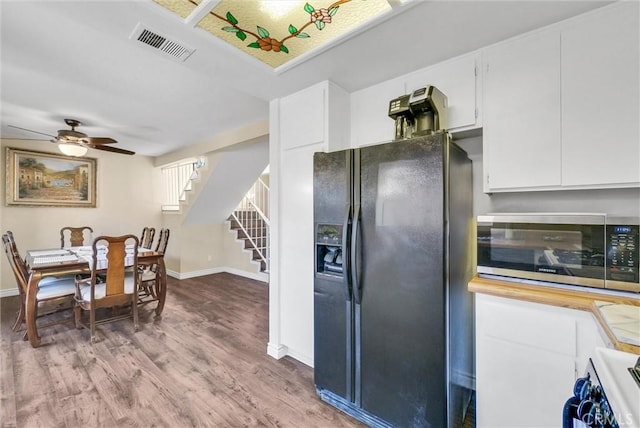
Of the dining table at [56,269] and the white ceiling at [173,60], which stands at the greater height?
the white ceiling at [173,60]

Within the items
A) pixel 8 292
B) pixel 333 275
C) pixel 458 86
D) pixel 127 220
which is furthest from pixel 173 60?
pixel 8 292

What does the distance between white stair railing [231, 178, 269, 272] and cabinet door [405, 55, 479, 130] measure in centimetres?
436

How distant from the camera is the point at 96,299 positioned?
294 cm

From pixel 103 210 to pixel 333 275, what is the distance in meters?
5.64

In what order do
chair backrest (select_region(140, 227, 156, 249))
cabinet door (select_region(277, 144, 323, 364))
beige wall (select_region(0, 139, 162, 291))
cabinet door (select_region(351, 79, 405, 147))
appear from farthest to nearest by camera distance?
beige wall (select_region(0, 139, 162, 291)) → chair backrest (select_region(140, 227, 156, 249)) → cabinet door (select_region(277, 144, 323, 364)) → cabinet door (select_region(351, 79, 405, 147))

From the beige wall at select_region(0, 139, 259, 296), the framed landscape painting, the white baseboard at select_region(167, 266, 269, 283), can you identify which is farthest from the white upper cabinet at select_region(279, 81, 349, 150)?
the framed landscape painting

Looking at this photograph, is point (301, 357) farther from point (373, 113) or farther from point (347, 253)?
point (373, 113)

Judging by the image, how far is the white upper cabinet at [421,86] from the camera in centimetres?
187

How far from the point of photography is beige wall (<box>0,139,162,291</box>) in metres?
4.54

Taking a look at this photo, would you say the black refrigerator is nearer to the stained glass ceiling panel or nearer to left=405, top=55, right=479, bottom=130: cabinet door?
left=405, top=55, right=479, bottom=130: cabinet door

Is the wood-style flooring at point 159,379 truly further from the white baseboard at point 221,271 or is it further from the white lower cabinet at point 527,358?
the white baseboard at point 221,271

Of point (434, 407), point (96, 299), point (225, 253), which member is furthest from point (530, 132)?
point (225, 253)

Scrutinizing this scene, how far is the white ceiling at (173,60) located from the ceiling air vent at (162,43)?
0.15 ft

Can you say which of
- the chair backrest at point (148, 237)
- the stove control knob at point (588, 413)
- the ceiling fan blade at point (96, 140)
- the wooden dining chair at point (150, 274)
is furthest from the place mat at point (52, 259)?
the stove control knob at point (588, 413)
